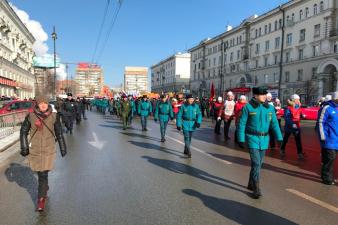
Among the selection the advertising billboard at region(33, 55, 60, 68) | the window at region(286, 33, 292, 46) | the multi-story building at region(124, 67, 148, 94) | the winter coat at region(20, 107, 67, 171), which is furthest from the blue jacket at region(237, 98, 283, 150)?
the multi-story building at region(124, 67, 148, 94)

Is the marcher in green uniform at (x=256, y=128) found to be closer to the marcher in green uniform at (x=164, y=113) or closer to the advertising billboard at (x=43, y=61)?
the marcher in green uniform at (x=164, y=113)

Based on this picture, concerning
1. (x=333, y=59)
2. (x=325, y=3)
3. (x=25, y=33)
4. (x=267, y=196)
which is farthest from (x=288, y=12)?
(x=267, y=196)

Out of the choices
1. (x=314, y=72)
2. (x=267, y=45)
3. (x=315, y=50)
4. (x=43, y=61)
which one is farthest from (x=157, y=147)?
(x=43, y=61)

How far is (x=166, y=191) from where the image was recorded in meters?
6.49

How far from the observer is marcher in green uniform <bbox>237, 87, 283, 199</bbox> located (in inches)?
247

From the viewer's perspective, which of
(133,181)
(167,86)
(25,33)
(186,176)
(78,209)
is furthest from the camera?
(167,86)

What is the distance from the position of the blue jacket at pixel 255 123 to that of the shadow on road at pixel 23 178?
3.51 meters

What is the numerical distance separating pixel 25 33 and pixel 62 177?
2843 inches

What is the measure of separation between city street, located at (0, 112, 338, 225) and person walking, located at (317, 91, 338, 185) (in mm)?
275

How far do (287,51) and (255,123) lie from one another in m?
56.9

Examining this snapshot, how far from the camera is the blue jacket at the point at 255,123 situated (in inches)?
247

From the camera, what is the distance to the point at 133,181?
284 inches

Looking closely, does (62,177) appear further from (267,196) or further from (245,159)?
(245,159)

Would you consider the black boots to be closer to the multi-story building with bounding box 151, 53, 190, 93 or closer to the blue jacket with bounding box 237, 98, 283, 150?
the blue jacket with bounding box 237, 98, 283, 150
